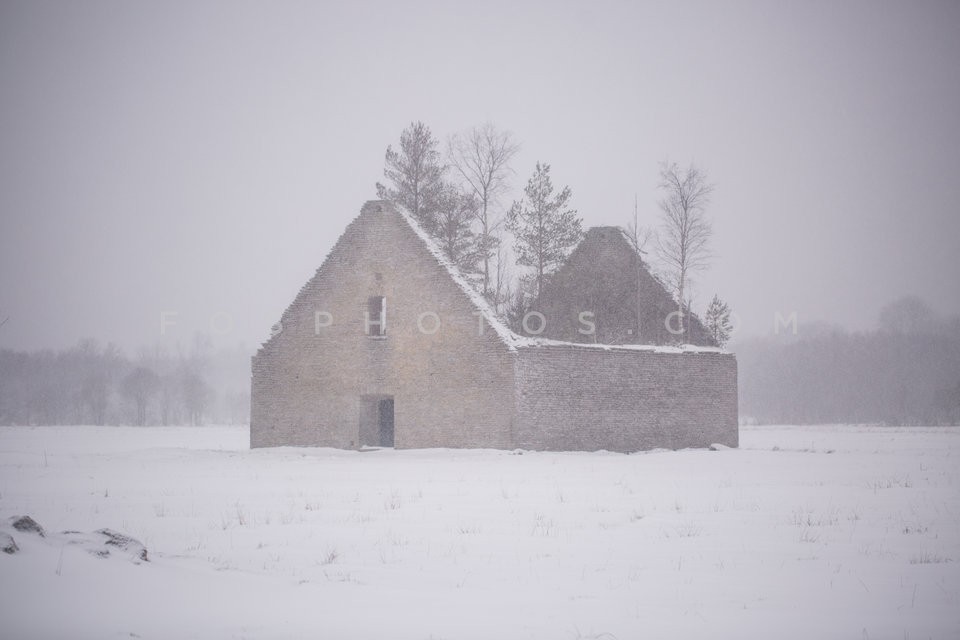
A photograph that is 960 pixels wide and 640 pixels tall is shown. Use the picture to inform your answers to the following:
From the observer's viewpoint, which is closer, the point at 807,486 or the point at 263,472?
the point at 807,486

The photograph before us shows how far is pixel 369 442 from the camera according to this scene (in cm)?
2570

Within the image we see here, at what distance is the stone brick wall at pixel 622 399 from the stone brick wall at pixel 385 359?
3.13 feet

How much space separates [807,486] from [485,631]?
10.6m

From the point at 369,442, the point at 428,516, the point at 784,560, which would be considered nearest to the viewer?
the point at 784,560

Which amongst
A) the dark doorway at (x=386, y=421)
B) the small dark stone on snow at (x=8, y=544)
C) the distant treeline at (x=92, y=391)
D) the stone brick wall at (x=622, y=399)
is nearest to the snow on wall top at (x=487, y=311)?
the stone brick wall at (x=622, y=399)

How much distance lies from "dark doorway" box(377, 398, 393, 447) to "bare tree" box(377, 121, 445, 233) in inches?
353

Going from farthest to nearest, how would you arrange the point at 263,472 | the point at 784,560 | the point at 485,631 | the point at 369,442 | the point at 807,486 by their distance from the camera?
the point at 369,442 → the point at 263,472 → the point at 807,486 → the point at 784,560 → the point at 485,631

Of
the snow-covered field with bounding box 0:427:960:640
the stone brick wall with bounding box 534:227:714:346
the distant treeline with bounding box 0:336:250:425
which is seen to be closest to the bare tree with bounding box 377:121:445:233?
the stone brick wall with bounding box 534:227:714:346

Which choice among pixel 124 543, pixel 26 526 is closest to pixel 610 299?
pixel 124 543

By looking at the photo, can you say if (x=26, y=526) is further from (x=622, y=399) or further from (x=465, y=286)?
(x=622, y=399)

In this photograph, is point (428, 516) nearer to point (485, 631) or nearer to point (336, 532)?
point (336, 532)

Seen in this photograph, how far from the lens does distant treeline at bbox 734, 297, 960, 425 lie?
7531 centimetres

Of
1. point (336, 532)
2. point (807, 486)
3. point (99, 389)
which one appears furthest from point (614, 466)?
point (99, 389)

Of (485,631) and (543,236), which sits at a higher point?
(543,236)
